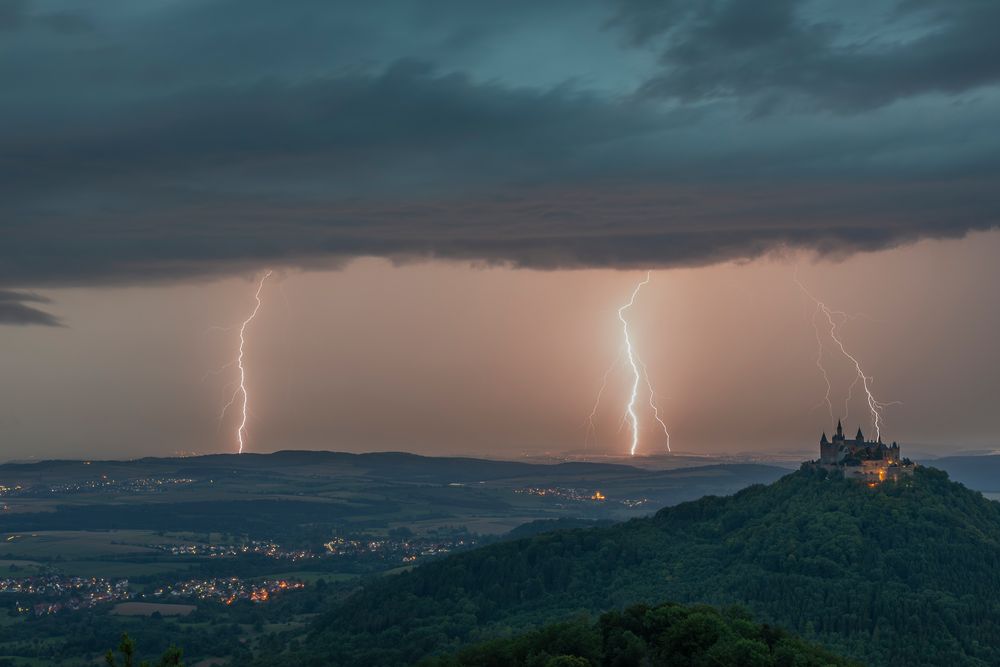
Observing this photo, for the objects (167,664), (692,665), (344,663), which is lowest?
(344,663)

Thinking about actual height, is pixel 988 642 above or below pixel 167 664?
below

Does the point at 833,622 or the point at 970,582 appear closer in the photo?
the point at 833,622

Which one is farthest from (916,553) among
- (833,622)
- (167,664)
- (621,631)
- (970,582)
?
(167,664)

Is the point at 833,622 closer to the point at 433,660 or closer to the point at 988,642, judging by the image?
the point at 988,642

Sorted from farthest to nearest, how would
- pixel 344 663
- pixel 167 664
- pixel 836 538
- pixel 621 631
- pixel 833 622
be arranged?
1. pixel 836 538
2. pixel 344 663
3. pixel 833 622
4. pixel 621 631
5. pixel 167 664

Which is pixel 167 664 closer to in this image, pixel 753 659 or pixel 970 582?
pixel 753 659

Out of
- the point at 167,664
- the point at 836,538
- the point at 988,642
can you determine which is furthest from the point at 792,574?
the point at 167,664

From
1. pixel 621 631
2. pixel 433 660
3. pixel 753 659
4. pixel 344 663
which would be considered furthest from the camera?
pixel 344 663
